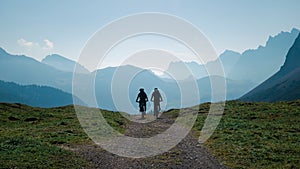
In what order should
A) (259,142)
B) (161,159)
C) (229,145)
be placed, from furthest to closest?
(259,142)
(229,145)
(161,159)

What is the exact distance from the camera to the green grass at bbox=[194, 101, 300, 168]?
19.3 m

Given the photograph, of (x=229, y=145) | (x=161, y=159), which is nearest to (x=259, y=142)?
(x=229, y=145)

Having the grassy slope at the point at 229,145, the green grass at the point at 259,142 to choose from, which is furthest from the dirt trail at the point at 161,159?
the green grass at the point at 259,142

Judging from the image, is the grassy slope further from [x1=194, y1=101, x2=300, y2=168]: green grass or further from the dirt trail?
the dirt trail

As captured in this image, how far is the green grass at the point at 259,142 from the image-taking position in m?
19.3

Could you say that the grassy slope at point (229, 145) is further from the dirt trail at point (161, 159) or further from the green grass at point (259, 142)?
the dirt trail at point (161, 159)

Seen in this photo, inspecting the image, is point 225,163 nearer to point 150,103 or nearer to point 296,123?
point 296,123

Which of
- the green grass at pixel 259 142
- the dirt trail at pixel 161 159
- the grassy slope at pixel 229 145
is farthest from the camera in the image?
the green grass at pixel 259 142

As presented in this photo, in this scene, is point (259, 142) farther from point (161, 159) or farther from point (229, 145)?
point (161, 159)

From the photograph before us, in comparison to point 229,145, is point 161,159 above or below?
below

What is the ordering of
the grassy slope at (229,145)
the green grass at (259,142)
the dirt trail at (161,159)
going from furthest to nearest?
the green grass at (259,142)
the grassy slope at (229,145)
the dirt trail at (161,159)

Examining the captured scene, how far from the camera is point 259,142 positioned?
24641 mm

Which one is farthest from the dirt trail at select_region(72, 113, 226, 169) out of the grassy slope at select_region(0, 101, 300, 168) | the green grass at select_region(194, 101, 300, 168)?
the green grass at select_region(194, 101, 300, 168)

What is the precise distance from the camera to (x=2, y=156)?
703 inches
